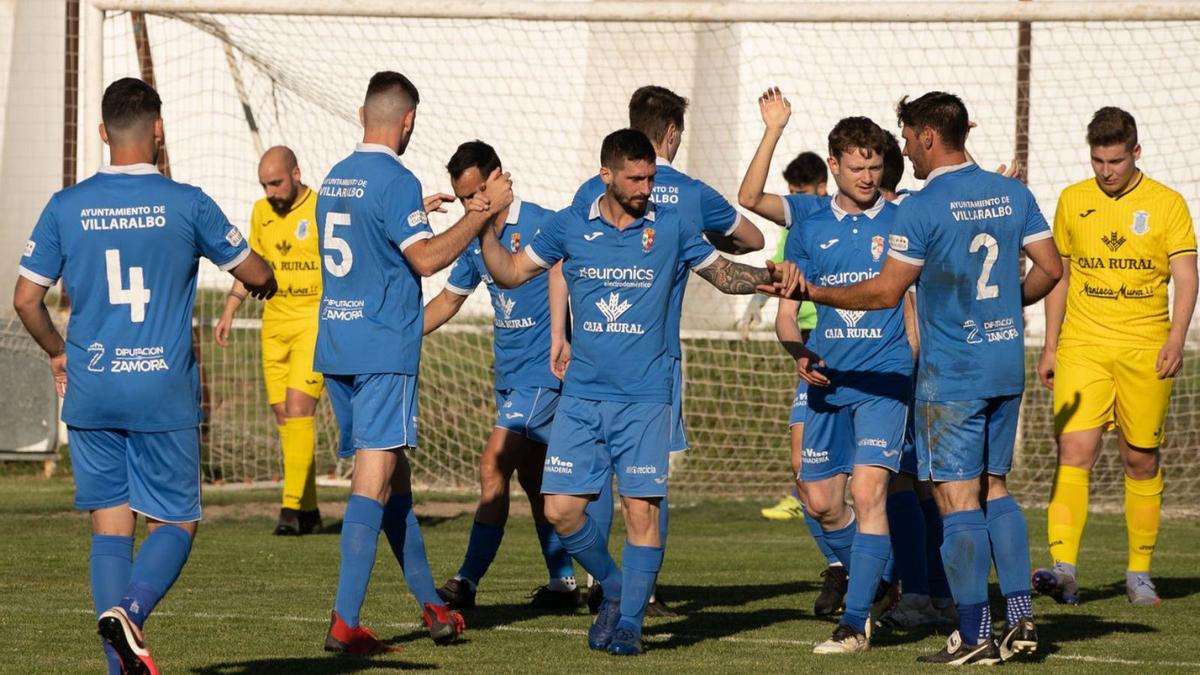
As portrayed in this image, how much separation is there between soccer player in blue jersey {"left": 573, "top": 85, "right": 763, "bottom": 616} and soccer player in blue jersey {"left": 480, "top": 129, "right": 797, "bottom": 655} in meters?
0.21

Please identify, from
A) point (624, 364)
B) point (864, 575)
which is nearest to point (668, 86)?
point (624, 364)

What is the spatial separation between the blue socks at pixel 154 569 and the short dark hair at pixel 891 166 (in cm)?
400

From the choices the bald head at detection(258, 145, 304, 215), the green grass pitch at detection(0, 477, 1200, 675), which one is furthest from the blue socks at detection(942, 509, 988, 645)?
the bald head at detection(258, 145, 304, 215)

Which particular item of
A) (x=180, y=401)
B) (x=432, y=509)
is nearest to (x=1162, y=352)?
(x=180, y=401)

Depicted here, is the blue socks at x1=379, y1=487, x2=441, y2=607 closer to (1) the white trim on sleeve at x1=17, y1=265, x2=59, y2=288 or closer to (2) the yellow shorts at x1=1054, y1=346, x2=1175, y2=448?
(1) the white trim on sleeve at x1=17, y1=265, x2=59, y2=288

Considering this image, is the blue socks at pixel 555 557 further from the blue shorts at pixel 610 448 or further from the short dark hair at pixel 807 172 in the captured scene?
the short dark hair at pixel 807 172

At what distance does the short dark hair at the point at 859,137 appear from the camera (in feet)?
25.1

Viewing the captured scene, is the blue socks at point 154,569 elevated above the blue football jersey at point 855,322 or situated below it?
below

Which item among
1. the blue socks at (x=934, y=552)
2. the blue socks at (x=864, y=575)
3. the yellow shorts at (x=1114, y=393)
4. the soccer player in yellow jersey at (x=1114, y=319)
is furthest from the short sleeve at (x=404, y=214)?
the yellow shorts at (x=1114, y=393)

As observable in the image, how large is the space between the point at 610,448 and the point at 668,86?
8366 mm

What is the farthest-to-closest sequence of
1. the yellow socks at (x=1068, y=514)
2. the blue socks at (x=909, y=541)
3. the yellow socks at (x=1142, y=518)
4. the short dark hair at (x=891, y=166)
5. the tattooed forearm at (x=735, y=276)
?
the yellow socks at (x=1142, y=518)
the yellow socks at (x=1068, y=514)
the short dark hair at (x=891, y=166)
the blue socks at (x=909, y=541)
the tattooed forearm at (x=735, y=276)

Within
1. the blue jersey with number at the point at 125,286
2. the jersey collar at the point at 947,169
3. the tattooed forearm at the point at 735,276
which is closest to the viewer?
the blue jersey with number at the point at 125,286

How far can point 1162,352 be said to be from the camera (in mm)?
8695

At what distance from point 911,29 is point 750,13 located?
3045mm
